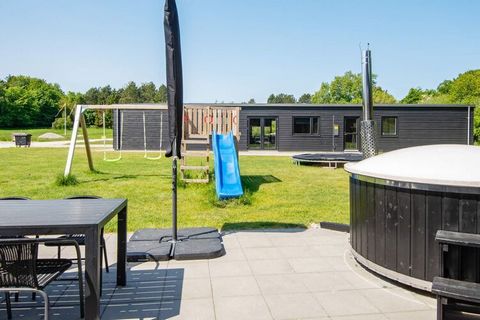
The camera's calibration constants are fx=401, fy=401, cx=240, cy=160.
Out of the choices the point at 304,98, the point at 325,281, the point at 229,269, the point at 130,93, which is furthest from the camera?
the point at 304,98

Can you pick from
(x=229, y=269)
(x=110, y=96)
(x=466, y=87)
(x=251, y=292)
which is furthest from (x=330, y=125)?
(x=466, y=87)

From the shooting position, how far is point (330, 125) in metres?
26.4

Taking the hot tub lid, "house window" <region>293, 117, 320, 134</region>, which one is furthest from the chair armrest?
"house window" <region>293, 117, 320, 134</region>

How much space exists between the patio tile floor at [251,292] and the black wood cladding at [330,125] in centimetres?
2130

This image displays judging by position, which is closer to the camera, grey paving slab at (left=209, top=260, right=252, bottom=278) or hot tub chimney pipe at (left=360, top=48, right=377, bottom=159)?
grey paving slab at (left=209, top=260, right=252, bottom=278)

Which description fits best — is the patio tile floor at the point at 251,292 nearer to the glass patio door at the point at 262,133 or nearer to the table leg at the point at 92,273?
the table leg at the point at 92,273

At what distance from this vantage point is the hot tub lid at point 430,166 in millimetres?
3381

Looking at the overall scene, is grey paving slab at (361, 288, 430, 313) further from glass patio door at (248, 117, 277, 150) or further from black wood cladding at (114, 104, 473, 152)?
glass patio door at (248, 117, 277, 150)

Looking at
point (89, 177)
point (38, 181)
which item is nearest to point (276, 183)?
point (89, 177)

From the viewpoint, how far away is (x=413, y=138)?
26844mm

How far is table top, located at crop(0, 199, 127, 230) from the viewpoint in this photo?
2.80 meters

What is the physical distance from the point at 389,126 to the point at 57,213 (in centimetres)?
2641

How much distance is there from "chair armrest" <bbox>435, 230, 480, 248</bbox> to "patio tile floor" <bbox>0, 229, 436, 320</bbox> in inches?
26.8

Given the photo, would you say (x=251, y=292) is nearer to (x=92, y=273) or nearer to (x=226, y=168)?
(x=92, y=273)
